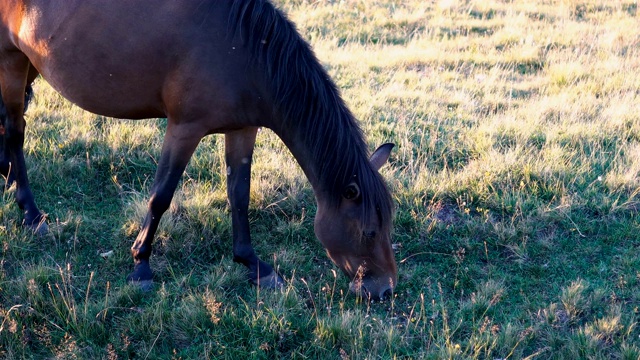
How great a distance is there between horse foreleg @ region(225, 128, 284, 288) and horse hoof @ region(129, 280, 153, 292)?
61 centimetres

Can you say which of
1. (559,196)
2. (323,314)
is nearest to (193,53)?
(323,314)

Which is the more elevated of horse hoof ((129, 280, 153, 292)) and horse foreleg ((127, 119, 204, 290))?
horse foreleg ((127, 119, 204, 290))

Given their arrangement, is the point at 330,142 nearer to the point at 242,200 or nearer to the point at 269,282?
the point at 242,200

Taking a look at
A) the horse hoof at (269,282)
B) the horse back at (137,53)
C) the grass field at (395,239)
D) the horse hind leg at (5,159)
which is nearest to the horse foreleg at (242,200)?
the horse hoof at (269,282)

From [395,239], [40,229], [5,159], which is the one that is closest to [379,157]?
[395,239]

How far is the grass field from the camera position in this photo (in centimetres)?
370

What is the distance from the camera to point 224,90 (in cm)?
380

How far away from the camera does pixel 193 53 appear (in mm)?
3807

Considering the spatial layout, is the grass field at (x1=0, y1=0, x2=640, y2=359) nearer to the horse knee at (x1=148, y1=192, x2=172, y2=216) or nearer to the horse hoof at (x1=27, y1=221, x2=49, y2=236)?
the horse hoof at (x1=27, y1=221, x2=49, y2=236)

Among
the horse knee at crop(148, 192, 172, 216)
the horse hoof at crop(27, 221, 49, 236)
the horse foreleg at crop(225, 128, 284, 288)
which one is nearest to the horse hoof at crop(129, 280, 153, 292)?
the horse knee at crop(148, 192, 172, 216)

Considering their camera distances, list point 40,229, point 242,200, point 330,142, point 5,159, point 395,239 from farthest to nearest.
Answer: point 5,159
point 395,239
point 40,229
point 242,200
point 330,142

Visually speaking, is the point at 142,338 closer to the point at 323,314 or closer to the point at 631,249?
the point at 323,314

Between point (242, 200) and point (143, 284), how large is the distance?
87cm

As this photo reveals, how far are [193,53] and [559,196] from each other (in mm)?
3128
